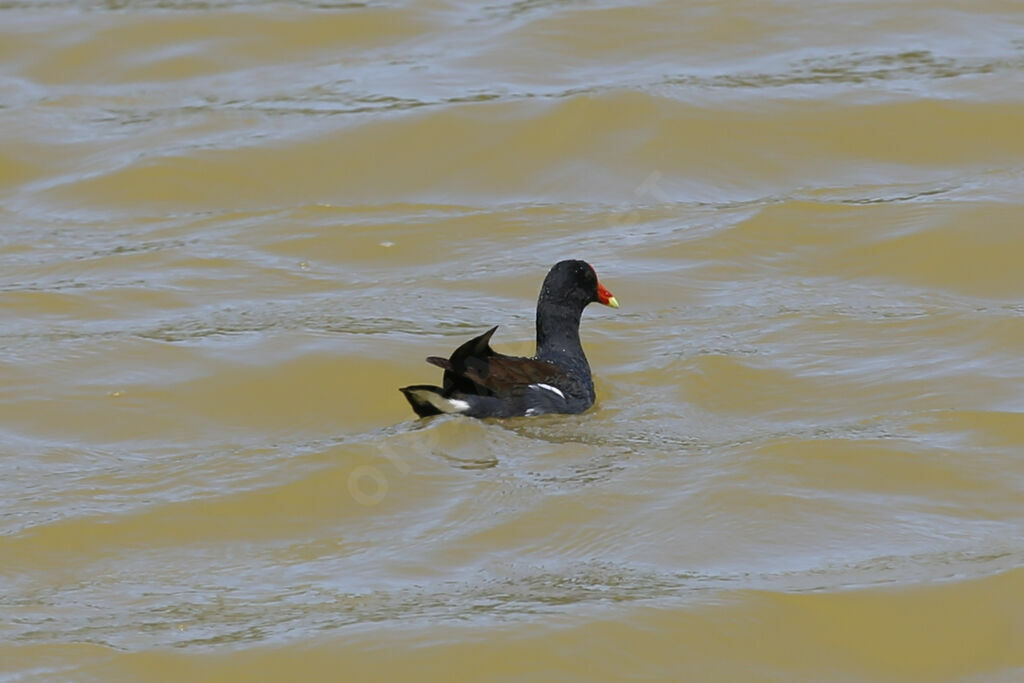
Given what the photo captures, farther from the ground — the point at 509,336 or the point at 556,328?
the point at 556,328

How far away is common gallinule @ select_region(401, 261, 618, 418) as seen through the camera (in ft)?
27.8

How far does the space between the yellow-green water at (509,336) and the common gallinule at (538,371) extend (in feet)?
0.39

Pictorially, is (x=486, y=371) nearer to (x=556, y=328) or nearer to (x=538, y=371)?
(x=538, y=371)

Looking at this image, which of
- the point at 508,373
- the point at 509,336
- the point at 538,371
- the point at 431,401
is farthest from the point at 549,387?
the point at 509,336

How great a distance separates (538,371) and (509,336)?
1299 millimetres

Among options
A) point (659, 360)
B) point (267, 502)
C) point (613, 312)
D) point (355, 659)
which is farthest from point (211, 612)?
point (613, 312)

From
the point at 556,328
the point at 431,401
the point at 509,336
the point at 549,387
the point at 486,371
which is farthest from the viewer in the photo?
the point at 509,336

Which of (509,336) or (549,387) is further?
(509,336)

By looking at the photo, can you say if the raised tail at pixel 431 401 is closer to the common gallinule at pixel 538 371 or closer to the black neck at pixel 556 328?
the common gallinule at pixel 538 371

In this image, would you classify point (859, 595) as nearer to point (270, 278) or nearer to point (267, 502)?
point (267, 502)

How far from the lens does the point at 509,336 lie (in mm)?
10180

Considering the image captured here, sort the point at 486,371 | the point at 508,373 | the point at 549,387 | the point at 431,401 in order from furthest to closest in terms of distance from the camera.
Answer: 1. the point at 549,387
2. the point at 508,373
3. the point at 486,371
4. the point at 431,401

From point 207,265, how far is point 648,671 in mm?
5488

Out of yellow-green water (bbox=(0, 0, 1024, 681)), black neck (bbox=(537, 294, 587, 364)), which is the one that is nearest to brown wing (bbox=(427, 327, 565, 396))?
yellow-green water (bbox=(0, 0, 1024, 681))
